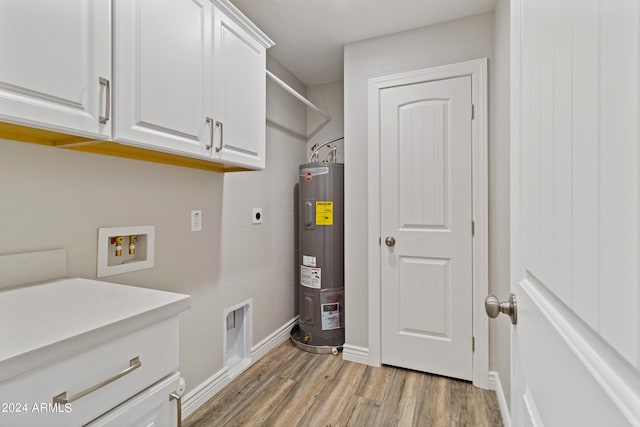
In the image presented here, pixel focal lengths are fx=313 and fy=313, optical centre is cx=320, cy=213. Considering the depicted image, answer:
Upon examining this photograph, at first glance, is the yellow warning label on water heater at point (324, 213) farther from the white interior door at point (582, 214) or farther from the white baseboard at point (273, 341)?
the white interior door at point (582, 214)

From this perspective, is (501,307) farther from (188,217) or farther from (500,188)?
(188,217)

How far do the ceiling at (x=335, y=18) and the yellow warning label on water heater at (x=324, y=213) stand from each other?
4.09ft

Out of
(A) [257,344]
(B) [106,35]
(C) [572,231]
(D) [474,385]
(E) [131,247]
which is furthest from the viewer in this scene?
(A) [257,344]

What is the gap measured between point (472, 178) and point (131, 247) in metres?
2.03

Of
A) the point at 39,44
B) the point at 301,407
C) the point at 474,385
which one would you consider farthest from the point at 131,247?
the point at 474,385

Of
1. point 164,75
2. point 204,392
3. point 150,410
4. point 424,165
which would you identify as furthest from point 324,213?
point 150,410

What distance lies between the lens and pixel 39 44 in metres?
0.88

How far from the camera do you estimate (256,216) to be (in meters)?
2.41

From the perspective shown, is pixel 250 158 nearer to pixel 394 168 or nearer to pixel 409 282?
pixel 394 168

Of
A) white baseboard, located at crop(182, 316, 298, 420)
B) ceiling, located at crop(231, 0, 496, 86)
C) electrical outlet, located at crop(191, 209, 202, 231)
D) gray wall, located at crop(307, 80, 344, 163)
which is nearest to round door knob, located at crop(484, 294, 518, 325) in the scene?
electrical outlet, located at crop(191, 209, 202, 231)

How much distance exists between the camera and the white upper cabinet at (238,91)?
1.54 m

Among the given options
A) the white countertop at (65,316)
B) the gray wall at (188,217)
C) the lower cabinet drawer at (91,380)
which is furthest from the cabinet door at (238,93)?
the lower cabinet drawer at (91,380)

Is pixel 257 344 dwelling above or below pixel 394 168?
below

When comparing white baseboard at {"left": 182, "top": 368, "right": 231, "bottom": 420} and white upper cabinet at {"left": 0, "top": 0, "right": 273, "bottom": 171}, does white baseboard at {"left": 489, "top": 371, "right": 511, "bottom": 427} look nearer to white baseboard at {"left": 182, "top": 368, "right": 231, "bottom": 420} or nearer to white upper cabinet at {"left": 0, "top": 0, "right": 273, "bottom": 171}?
white baseboard at {"left": 182, "top": 368, "right": 231, "bottom": 420}
